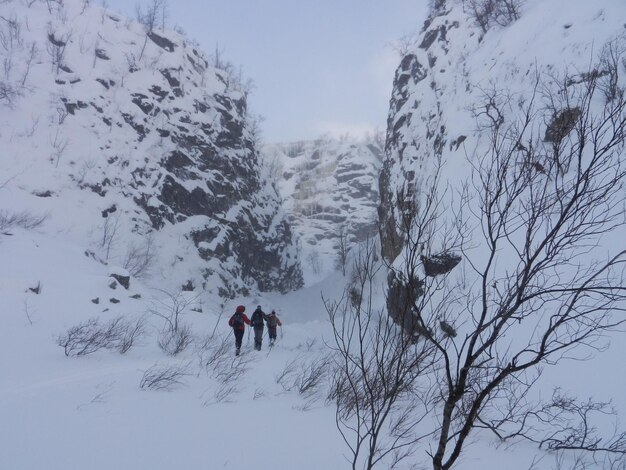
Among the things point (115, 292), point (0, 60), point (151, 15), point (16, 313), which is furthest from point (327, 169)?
point (16, 313)

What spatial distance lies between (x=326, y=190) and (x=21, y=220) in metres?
57.3

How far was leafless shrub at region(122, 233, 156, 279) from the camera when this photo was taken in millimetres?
23078

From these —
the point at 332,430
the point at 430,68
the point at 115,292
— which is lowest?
the point at 332,430

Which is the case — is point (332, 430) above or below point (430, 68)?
below

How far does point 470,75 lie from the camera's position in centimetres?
2064

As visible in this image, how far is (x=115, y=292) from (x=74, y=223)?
11946 millimetres

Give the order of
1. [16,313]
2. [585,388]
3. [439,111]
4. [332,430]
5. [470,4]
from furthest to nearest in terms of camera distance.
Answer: [470,4], [439,111], [16,313], [585,388], [332,430]

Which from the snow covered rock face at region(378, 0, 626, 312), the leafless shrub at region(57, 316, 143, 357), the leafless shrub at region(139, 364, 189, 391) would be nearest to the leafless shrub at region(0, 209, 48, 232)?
the leafless shrub at region(57, 316, 143, 357)

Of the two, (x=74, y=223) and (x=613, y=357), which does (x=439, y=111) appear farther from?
(x=74, y=223)

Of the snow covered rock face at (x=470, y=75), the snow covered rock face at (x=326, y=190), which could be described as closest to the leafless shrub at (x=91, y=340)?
the snow covered rock face at (x=470, y=75)

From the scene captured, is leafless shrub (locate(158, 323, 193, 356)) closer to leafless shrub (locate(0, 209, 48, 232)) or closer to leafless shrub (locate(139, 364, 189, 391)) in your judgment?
leafless shrub (locate(139, 364, 189, 391))

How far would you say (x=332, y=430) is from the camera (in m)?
5.36

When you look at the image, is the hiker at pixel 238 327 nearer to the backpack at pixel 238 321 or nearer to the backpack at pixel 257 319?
the backpack at pixel 238 321

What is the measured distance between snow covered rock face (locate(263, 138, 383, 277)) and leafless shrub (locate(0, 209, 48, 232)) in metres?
32.7
